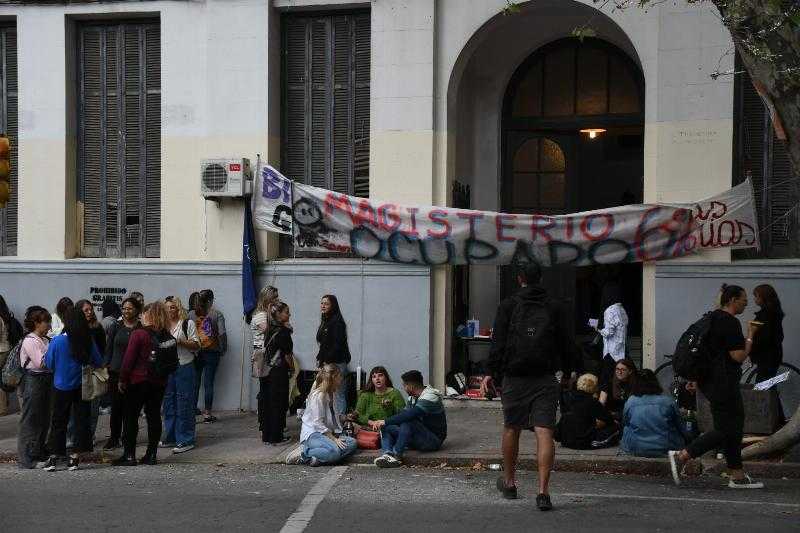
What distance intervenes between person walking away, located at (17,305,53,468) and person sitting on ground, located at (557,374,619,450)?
17.5 ft

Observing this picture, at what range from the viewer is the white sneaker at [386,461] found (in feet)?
37.1

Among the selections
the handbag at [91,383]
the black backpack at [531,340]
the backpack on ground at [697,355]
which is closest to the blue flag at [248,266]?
the handbag at [91,383]

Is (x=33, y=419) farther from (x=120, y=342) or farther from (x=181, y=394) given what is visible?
(x=181, y=394)

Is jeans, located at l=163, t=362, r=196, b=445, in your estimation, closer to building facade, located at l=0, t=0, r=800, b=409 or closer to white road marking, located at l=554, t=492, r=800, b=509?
building facade, located at l=0, t=0, r=800, b=409

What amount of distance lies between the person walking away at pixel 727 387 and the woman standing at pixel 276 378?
463 cm

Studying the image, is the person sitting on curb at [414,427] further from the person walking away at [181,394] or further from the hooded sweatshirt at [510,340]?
the hooded sweatshirt at [510,340]

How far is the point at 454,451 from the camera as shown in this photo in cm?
1189

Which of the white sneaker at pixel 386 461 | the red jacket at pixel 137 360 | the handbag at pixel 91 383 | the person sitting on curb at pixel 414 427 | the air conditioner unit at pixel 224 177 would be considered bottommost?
the white sneaker at pixel 386 461

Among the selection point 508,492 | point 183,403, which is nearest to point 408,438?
point 508,492

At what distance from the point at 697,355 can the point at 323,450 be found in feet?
12.7

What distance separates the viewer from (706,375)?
32.4 feet

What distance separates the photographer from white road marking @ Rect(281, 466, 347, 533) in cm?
854

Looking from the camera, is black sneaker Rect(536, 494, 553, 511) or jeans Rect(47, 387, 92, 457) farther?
jeans Rect(47, 387, 92, 457)

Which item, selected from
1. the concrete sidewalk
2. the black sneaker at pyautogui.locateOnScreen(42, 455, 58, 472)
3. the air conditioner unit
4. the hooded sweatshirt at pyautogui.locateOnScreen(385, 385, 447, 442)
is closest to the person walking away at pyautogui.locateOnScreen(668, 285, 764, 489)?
the concrete sidewalk
